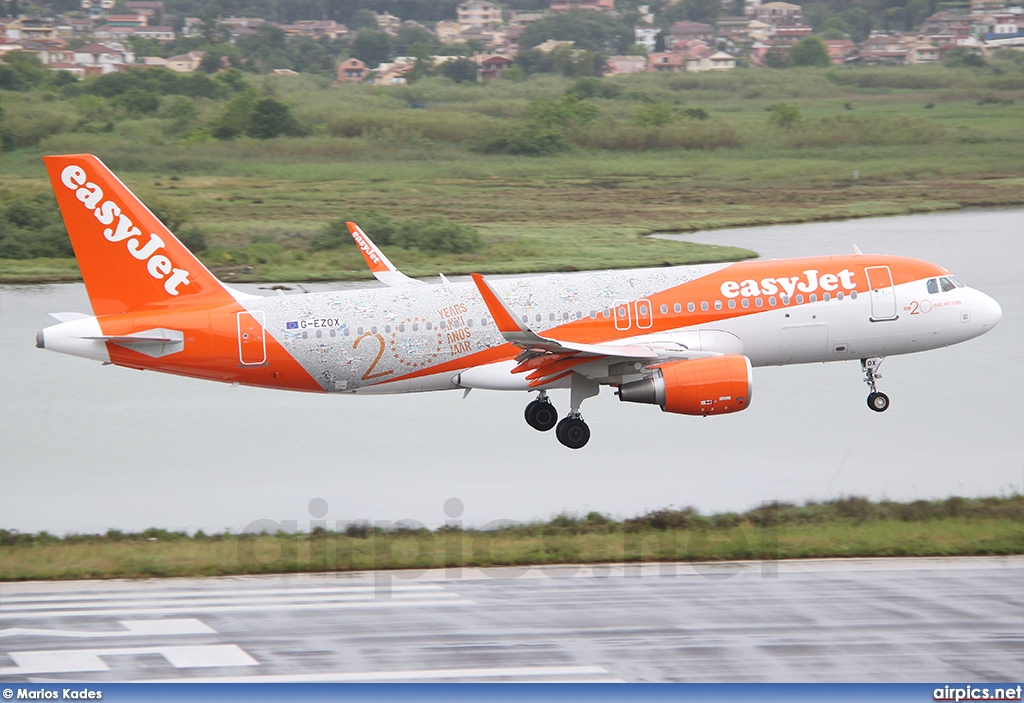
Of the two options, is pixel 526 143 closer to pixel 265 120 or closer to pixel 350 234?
pixel 265 120

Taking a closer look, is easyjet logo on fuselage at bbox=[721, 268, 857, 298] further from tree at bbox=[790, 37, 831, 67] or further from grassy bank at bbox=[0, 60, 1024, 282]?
tree at bbox=[790, 37, 831, 67]

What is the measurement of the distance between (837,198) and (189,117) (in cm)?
5951

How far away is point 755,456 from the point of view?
4200cm

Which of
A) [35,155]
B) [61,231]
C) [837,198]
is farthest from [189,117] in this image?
[837,198]

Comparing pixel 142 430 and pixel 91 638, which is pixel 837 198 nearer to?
pixel 142 430

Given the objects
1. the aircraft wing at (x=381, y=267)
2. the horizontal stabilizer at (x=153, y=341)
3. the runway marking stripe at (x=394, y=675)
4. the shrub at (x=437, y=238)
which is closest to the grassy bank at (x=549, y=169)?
the shrub at (x=437, y=238)

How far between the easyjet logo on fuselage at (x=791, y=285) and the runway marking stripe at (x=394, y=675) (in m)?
15.5

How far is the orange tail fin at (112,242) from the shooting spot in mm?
36000

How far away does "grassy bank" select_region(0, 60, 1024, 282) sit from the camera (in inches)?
2921

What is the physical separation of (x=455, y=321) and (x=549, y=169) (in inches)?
2905

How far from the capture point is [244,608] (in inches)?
1115

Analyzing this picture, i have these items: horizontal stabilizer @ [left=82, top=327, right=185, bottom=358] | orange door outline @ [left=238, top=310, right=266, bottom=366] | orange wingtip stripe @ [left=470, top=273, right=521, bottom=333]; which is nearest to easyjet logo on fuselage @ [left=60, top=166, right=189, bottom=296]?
horizontal stabilizer @ [left=82, top=327, right=185, bottom=358]

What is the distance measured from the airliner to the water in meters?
3.31

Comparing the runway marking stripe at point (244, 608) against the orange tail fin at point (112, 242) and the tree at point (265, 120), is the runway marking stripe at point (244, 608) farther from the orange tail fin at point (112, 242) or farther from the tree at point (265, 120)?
the tree at point (265, 120)
